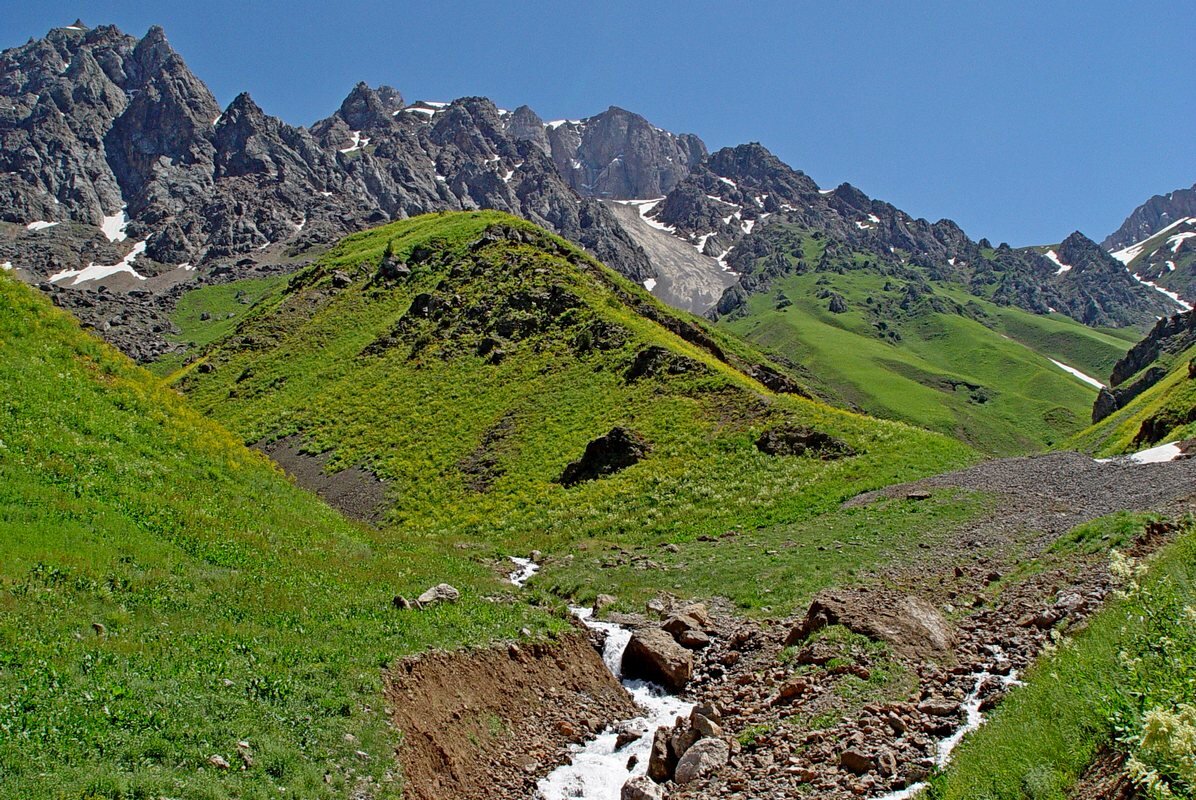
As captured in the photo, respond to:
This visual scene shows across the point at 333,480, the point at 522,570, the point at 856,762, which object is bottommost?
the point at 856,762

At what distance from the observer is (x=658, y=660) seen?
18.0m

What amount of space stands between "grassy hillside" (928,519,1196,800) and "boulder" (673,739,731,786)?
384cm

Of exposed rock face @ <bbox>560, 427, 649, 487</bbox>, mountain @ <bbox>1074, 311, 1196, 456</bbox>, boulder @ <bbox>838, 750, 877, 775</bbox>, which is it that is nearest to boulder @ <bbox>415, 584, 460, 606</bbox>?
boulder @ <bbox>838, 750, 877, 775</bbox>

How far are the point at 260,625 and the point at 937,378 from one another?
20210 centimetres

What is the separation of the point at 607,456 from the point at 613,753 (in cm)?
2935

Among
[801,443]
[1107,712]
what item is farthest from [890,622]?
[801,443]

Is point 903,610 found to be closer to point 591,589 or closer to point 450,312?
point 591,589

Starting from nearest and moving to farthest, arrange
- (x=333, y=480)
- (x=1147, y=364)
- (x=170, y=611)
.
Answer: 1. (x=170, y=611)
2. (x=333, y=480)
3. (x=1147, y=364)

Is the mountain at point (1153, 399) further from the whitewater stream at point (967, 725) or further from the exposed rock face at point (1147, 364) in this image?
the whitewater stream at point (967, 725)

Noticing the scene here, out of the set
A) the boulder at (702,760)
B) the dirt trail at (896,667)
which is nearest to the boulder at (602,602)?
the dirt trail at (896,667)

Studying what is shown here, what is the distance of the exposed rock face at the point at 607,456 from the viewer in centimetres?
4303

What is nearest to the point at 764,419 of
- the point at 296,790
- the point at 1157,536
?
the point at 1157,536

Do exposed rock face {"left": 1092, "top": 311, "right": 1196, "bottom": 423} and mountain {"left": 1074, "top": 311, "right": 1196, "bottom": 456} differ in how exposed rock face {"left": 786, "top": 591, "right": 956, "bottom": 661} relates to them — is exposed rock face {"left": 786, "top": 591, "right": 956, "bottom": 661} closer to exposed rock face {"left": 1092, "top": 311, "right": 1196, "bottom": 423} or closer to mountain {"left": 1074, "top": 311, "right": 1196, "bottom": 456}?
mountain {"left": 1074, "top": 311, "right": 1196, "bottom": 456}

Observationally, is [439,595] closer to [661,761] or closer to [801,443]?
[661,761]
